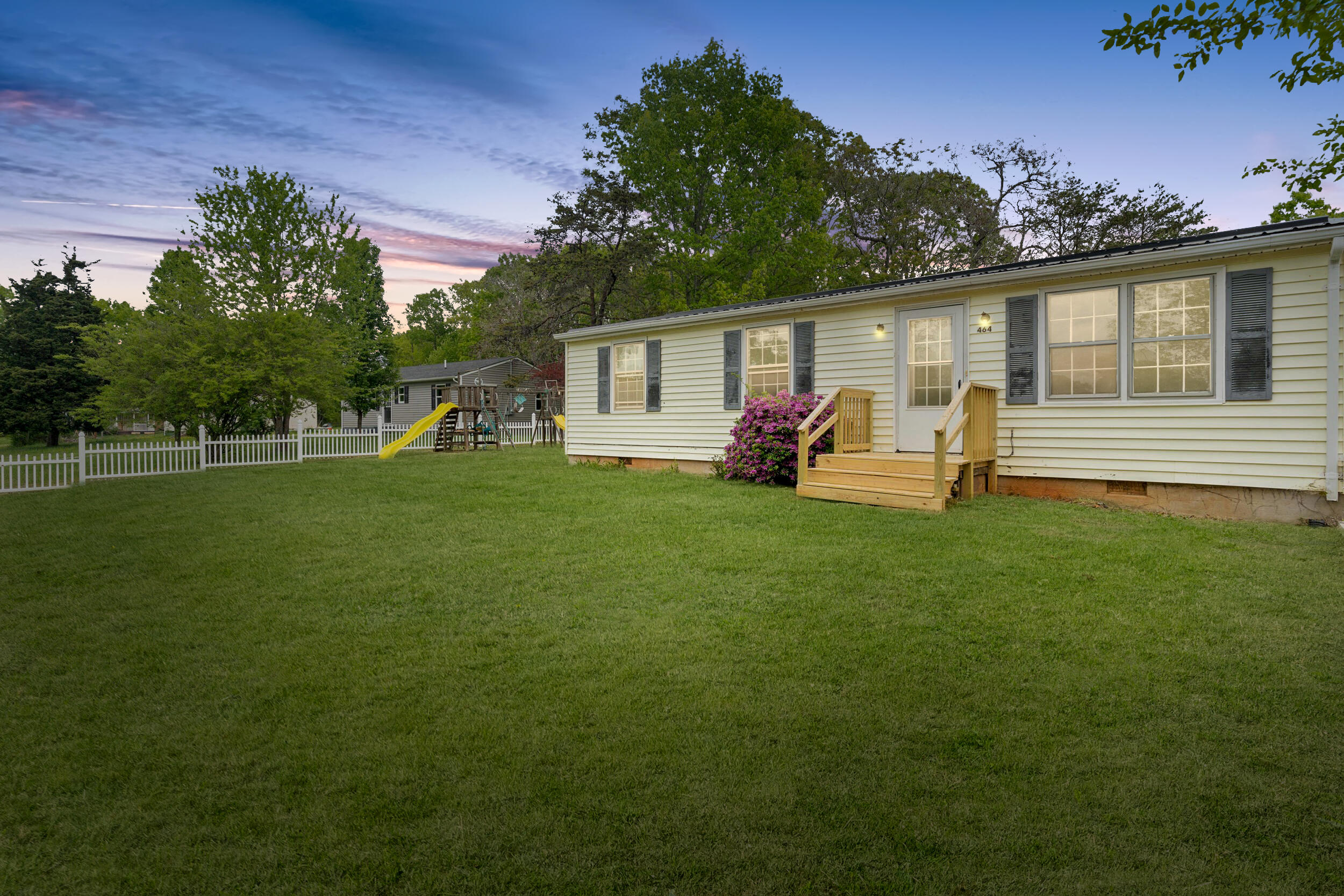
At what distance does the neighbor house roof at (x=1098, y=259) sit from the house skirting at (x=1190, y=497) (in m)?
2.54

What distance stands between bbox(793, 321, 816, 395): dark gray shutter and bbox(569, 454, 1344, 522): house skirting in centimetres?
310

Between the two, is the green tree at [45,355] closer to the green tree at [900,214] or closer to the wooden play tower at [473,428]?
the wooden play tower at [473,428]

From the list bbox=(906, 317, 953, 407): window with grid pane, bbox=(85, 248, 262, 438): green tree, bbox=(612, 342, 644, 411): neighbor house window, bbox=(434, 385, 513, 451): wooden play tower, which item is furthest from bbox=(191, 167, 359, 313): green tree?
bbox=(906, 317, 953, 407): window with grid pane

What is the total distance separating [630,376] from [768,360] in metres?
3.27

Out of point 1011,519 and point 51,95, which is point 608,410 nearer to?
point 1011,519

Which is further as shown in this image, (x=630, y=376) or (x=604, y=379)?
(x=604, y=379)

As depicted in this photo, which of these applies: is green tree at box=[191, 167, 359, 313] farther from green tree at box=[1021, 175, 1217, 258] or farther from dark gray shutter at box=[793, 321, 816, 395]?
green tree at box=[1021, 175, 1217, 258]

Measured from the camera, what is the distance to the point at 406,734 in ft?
9.34

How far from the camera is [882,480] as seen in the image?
8125 mm

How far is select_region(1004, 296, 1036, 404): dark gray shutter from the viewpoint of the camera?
8.56 metres

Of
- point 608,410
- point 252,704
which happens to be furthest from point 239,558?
point 608,410

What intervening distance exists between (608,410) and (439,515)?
6196 millimetres

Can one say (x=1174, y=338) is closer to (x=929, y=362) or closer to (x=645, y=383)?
(x=929, y=362)

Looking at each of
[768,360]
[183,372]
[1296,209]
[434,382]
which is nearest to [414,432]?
[183,372]
